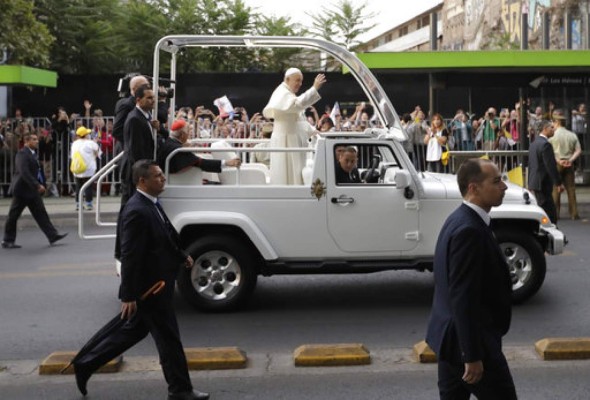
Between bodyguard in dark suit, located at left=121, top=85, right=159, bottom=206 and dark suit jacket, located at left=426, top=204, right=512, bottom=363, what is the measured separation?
504 cm

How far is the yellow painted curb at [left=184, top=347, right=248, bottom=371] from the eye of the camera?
7715mm

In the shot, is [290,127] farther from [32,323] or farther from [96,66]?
[96,66]

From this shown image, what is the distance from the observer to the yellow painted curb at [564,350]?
7.83 meters

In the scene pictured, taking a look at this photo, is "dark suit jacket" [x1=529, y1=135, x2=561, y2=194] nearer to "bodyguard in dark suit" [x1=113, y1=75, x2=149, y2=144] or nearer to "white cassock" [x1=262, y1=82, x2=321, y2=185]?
"white cassock" [x1=262, y1=82, x2=321, y2=185]

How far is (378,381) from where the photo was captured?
7324mm

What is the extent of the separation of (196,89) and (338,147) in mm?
18045

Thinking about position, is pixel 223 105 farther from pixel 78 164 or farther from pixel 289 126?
pixel 289 126

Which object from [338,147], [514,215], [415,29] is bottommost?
[514,215]

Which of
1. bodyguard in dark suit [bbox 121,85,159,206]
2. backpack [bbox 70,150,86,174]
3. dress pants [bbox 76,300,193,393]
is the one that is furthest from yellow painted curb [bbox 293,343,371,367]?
backpack [bbox 70,150,86,174]

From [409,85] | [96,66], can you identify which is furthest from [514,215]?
[96,66]

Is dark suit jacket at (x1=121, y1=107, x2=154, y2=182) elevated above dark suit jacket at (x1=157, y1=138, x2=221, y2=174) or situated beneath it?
elevated above

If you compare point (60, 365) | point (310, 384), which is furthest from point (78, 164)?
point (310, 384)

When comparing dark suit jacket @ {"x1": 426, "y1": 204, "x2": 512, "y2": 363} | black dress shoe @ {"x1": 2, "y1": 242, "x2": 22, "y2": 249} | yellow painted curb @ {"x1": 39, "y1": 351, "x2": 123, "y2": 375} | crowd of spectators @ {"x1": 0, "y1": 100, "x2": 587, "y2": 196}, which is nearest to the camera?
dark suit jacket @ {"x1": 426, "y1": 204, "x2": 512, "y2": 363}

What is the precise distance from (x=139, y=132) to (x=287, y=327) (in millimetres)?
2319
